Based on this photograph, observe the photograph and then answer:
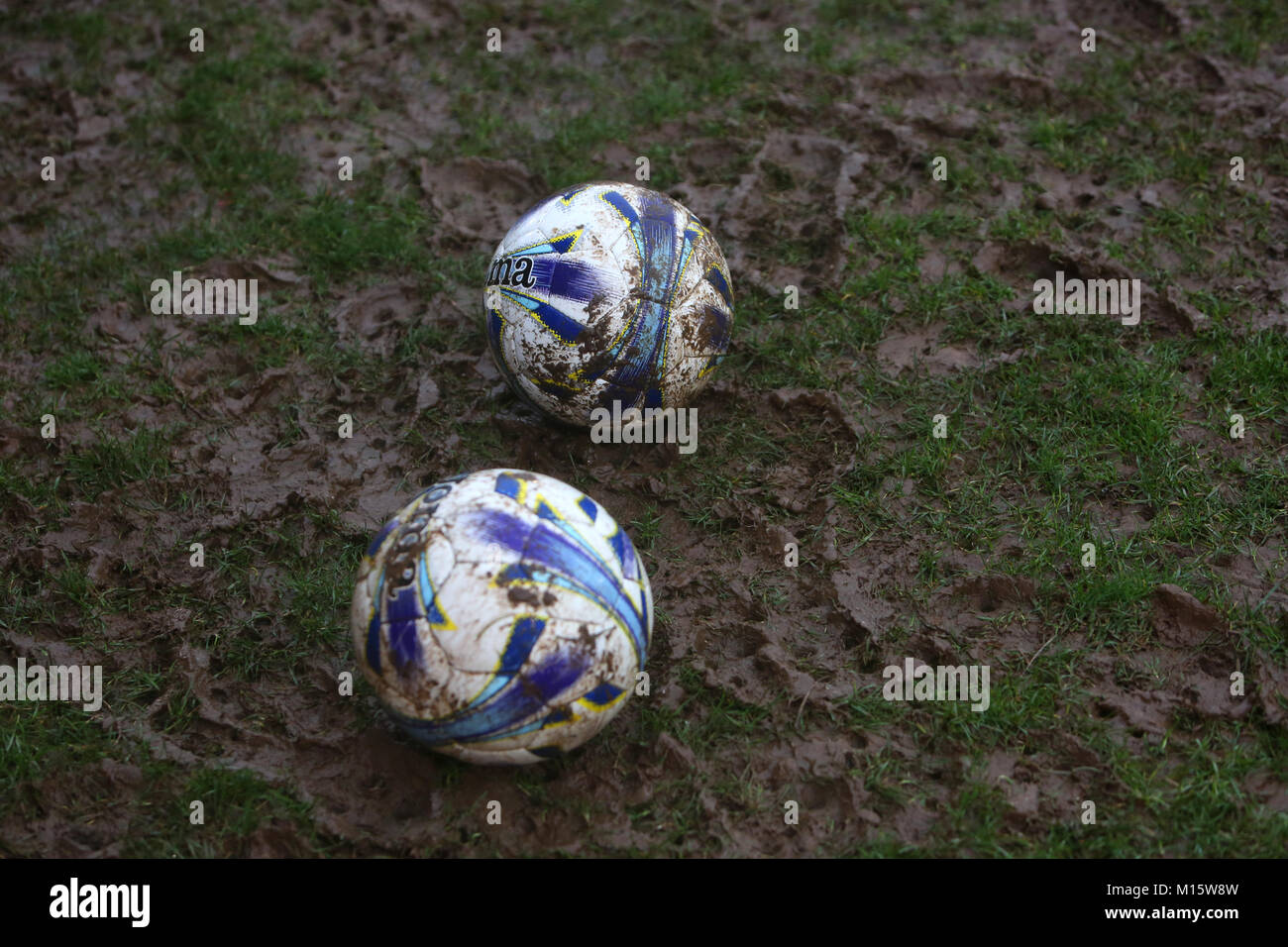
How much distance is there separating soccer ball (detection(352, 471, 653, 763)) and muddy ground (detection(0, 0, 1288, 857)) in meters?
0.37

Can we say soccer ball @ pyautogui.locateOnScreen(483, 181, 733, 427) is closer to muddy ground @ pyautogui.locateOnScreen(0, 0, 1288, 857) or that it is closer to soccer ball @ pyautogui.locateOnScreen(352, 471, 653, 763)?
muddy ground @ pyautogui.locateOnScreen(0, 0, 1288, 857)

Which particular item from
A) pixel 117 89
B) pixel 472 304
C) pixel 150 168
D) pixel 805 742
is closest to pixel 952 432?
pixel 805 742

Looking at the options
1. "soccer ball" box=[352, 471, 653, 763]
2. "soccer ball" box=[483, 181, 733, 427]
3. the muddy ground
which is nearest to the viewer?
"soccer ball" box=[352, 471, 653, 763]

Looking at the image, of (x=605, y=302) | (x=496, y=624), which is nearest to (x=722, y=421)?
(x=605, y=302)

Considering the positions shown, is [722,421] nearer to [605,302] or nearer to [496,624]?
[605,302]

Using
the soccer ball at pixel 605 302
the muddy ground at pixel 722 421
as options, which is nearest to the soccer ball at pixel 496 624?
the muddy ground at pixel 722 421

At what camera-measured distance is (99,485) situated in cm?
454

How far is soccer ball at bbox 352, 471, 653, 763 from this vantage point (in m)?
3.26

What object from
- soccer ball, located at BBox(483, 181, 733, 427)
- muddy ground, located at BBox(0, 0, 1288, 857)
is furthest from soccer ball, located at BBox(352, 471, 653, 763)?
soccer ball, located at BBox(483, 181, 733, 427)

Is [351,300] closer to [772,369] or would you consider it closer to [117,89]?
[772,369]

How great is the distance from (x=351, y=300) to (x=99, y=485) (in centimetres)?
139

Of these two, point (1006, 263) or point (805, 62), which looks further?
point (805, 62)

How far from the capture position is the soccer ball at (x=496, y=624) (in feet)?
10.7

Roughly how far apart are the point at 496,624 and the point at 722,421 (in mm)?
1785
